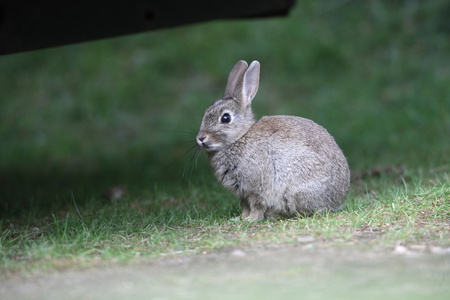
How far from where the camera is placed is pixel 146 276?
3561 mm

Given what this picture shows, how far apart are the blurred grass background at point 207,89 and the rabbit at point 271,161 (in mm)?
2548

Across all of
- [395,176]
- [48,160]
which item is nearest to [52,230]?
[395,176]

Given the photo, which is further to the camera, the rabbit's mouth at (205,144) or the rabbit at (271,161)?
the rabbit's mouth at (205,144)

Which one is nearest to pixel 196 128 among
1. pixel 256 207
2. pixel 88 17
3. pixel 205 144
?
pixel 88 17

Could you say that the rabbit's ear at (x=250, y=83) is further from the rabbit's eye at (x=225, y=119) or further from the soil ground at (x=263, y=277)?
the soil ground at (x=263, y=277)

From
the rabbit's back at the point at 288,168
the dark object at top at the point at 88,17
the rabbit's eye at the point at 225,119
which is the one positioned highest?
the dark object at top at the point at 88,17

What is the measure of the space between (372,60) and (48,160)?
5.66 m

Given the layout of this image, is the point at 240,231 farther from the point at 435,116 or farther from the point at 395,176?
the point at 435,116

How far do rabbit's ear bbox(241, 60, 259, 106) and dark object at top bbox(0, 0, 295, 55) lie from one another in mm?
1497

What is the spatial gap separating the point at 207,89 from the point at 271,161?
21.0 ft

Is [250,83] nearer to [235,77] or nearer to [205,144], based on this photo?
[235,77]

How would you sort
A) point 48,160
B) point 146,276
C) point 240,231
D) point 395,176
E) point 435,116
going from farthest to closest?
point 48,160, point 435,116, point 395,176, point 240,231, point 146,276

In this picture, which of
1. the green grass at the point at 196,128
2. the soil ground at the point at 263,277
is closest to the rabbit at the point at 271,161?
the green grass at the point at 196,128

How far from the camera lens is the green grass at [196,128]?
14.8ft
